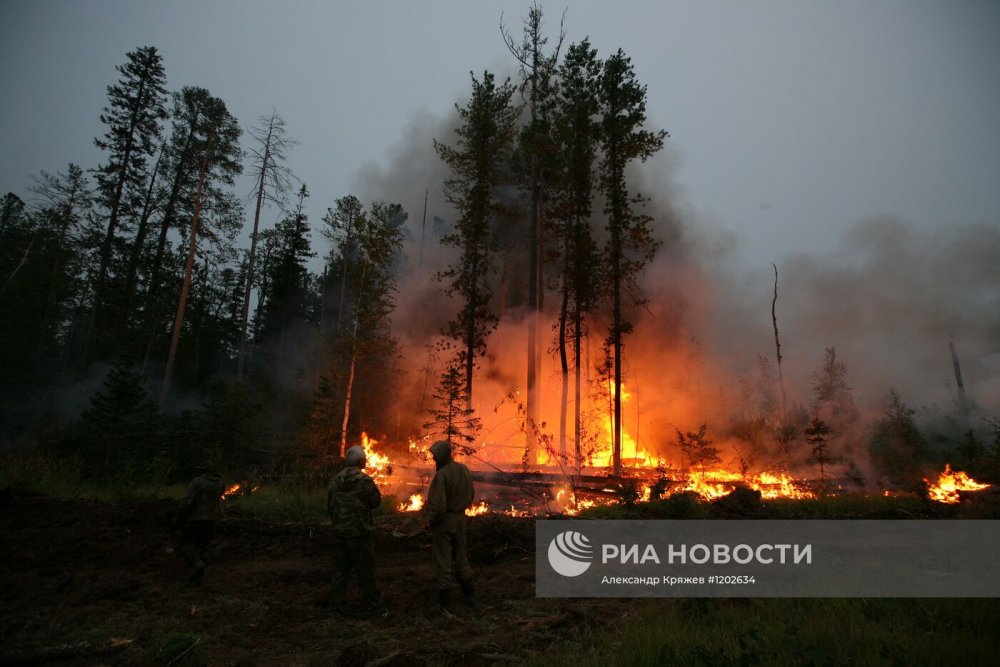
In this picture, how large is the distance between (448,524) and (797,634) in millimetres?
3898

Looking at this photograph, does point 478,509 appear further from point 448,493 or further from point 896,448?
point 896,448

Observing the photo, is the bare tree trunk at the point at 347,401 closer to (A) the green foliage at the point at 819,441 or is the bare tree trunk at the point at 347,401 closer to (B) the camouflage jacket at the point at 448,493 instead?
(B) the camouflage jacket at the point at 448,493

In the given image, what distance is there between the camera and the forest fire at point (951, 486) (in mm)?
13334

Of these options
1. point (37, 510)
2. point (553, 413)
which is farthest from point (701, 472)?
point (37, 510)

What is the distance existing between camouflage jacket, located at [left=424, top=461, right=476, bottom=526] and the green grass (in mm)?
2251

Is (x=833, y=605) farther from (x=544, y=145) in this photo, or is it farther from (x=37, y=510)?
(x=544, y=145)

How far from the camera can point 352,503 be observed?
21.9 feet

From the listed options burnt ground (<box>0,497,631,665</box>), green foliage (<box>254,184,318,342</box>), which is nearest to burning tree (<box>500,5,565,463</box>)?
burnt ground (<box>0,497,631,665</box>)

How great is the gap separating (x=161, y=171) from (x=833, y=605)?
1238 inches

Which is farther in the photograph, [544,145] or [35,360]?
[35,360]

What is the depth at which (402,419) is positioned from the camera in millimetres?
28359

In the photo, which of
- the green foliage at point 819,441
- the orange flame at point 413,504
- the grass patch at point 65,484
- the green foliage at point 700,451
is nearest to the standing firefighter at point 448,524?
the orange flame at point 413,504

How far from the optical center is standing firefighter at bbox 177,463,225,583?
7.50 meters

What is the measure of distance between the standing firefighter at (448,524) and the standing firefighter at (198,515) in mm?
3710
